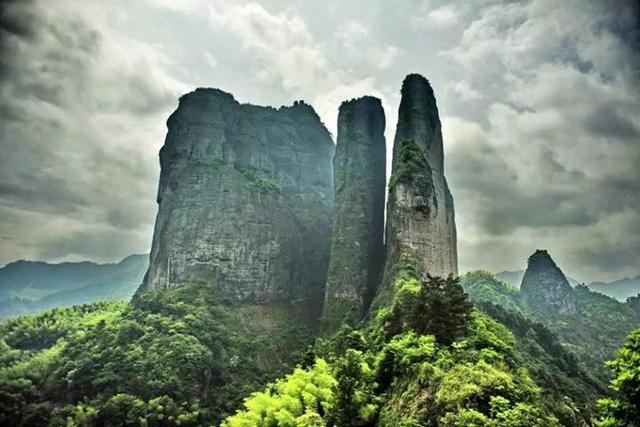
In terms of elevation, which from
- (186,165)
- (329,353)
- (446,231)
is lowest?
(329,353)

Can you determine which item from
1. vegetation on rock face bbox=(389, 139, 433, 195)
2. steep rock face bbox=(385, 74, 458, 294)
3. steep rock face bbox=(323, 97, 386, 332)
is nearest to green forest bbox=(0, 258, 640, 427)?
steep rock face bbox=(385, 74, 458, 294)

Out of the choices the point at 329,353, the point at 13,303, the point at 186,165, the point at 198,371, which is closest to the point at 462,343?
the point at 329,353

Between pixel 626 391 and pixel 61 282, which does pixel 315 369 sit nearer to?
pixel 626 391

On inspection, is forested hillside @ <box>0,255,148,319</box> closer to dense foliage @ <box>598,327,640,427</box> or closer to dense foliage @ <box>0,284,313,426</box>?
dense foliage @ <box>0,284,313,426</box>

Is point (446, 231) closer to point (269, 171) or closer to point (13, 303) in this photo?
point (269, 171)

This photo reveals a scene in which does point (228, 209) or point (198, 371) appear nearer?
point (198, 371)

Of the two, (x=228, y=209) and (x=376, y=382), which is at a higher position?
(x=228, y=209)
